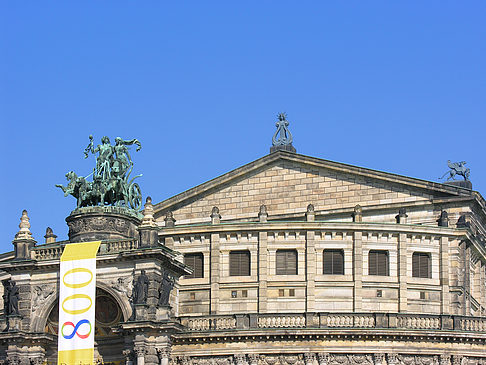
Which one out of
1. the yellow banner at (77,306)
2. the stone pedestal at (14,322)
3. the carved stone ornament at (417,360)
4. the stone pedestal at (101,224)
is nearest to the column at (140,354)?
the yellow banner at (77,306)

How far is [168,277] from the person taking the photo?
78375 millimetres

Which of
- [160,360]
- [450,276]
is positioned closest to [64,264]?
[160,360]

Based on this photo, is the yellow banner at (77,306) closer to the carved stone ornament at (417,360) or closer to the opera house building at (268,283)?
the opera house building at (268,283)

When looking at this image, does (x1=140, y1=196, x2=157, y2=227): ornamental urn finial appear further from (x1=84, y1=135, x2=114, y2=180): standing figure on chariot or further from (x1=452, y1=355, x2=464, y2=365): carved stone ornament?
(x1=452, y1=355, x2=464, y2=365): carved stone ornament

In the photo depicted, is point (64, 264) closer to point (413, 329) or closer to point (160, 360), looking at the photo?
point (160, 360)

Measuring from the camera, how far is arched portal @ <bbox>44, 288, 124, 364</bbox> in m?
78.4

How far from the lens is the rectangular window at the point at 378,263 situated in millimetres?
81625

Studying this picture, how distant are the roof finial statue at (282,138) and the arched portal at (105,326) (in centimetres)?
2247

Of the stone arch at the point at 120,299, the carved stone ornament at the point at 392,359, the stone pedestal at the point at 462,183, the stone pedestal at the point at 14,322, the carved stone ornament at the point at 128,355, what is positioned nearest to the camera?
the carved stone ornament at the point at 128,355

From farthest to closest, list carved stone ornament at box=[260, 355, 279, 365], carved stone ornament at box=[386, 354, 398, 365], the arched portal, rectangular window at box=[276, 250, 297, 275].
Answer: rectangular window at box=[276, 250, 297, 275]
the arched portal
carved stone ornament at box=[260, 355, 279, 365]
carved stone ornament at box=[386, 354, 398, 365]

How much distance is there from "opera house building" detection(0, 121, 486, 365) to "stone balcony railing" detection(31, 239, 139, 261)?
96 millimetres

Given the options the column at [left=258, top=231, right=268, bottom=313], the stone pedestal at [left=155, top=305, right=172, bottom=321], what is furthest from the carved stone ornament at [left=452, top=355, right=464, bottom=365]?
the stone pedestal at [left=155, top=305, right=172, bottom=321]

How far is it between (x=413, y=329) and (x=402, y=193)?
15.4 metres

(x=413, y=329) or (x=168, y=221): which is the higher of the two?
(x=168, y=221)
